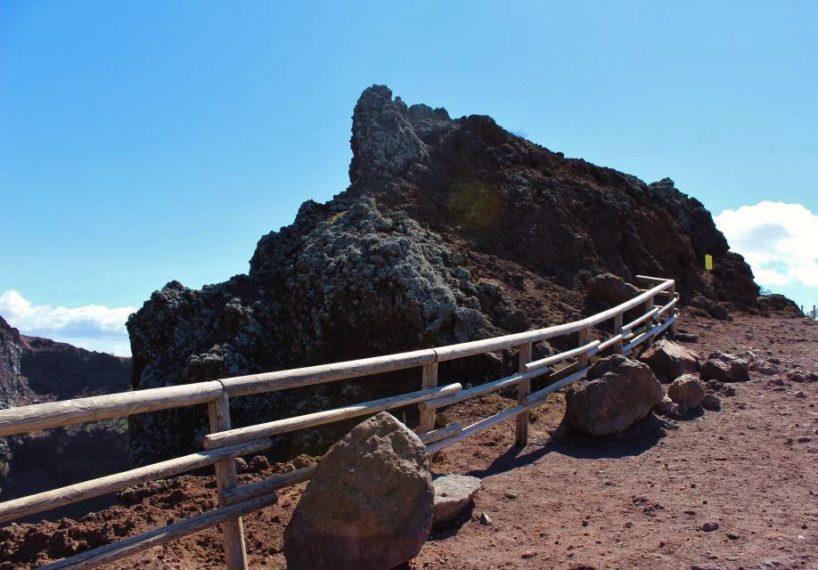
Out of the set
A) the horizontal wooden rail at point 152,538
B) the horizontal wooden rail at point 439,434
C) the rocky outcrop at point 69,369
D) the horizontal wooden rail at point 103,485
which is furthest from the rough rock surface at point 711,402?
the rocky outcrop at point 69,369

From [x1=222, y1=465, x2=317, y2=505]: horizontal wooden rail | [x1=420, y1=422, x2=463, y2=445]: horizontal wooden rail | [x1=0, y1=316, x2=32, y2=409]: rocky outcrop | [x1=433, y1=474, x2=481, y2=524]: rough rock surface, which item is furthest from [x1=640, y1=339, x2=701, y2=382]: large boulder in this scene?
[x1=0, y1=316, x2=32, y2=409]: rocky outcrop

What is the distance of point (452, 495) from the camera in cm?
471

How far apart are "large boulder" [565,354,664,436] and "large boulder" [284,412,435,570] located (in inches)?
123

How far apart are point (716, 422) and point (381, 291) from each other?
448cm

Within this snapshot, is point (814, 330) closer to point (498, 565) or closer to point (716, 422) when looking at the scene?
point (716, 422)

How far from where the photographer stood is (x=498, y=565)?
399 centimetres

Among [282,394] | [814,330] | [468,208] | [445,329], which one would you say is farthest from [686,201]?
[282,394]

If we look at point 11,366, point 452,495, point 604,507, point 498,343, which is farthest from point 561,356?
point 11,366

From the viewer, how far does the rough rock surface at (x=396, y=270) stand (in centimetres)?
864

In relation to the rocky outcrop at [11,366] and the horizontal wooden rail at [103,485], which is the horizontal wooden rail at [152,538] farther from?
the rocky outcrop at [11,366]

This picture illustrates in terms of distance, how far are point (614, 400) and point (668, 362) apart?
283 centimetres

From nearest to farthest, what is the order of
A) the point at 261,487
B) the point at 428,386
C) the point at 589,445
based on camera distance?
the point at 261,487 < the point at 428,386 < the point at 589,445

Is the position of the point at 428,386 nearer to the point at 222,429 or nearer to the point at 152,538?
the point at 222,429

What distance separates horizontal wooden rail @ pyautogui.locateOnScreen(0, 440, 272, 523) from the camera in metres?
2.87
